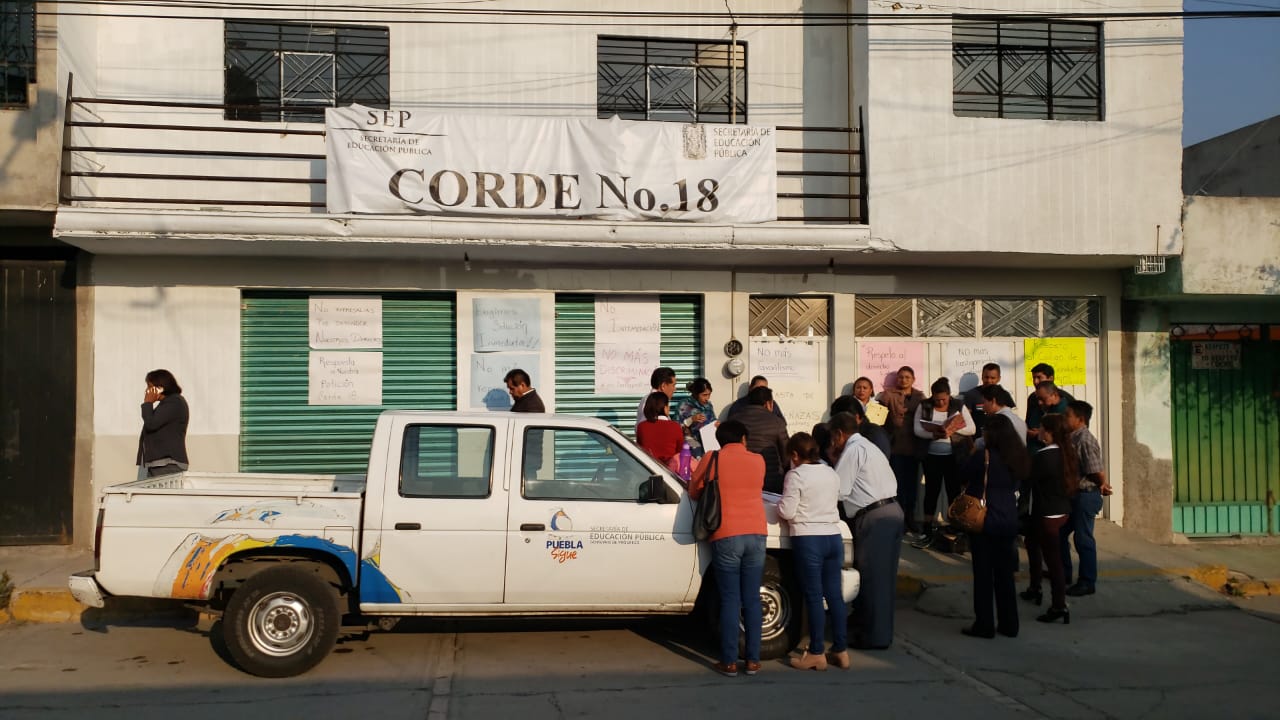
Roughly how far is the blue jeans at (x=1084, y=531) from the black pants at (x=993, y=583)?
116 cm


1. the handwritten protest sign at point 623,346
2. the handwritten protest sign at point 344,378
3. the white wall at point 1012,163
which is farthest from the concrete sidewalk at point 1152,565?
the handwritten protest sign at point 344,378

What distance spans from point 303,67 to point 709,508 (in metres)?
7.71

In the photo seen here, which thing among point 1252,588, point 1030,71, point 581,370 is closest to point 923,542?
point 1252,588

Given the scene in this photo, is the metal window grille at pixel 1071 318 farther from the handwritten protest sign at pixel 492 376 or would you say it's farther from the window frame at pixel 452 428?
the window frame at pixel 452 428

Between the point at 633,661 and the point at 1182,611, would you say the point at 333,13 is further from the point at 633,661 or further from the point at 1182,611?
the point at 1182,611

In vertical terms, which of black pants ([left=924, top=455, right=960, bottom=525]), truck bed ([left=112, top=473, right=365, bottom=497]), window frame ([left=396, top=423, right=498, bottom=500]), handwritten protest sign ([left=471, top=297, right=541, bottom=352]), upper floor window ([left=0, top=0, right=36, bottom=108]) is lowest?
black pants ([left=924, top=455, right=960, bottom=525])

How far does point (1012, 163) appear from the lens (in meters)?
10.9

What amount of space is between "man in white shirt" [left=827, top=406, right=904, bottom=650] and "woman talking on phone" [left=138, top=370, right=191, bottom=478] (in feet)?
19.8

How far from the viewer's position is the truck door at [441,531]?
6.55m

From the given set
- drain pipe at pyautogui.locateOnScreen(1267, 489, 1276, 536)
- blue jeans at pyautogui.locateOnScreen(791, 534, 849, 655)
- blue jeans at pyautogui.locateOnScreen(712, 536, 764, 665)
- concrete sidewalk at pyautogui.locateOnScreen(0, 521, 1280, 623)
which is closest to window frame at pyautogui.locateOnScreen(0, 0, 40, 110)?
Answer: concrete sidewalk at pyautogui.locateOnScreen(0, 521, 1280, 623)

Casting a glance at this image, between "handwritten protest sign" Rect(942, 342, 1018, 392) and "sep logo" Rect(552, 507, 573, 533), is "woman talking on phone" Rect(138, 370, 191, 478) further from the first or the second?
"handwritten protest sign" Rect(942, 342, 1018, 392)

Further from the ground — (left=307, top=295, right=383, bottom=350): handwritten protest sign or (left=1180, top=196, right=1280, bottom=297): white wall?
(left=1180, top=196, right=1280, bottom=297): white wall

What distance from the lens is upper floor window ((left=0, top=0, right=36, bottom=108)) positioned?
10039 mm

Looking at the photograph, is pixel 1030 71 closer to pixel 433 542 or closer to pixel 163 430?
pixel 433 542
